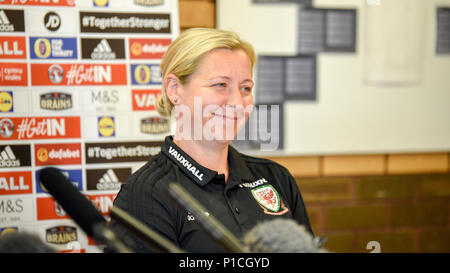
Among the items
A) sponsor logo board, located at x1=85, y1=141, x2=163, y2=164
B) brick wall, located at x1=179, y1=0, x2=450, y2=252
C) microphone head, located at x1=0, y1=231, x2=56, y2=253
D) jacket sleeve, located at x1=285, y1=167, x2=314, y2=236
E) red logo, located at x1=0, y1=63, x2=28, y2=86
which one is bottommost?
brick wall, located at x1=179, y1=0, x2=450, y2=252

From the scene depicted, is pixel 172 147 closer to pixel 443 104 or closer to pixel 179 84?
pixel 179 84

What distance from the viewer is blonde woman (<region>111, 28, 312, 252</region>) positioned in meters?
0.83

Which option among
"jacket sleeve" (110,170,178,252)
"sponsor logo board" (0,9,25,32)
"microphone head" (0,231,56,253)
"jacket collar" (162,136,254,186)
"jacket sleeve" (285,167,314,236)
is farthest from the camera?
"sponsor logo board" (0,9,25,32)

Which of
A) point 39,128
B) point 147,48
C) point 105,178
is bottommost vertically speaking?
point 105,178

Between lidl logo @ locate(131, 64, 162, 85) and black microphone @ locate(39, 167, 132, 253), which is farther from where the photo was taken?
lidl logo @ locate(131, 64, 162, 85)

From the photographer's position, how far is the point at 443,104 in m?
2.00

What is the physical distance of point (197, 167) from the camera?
0.92 metres

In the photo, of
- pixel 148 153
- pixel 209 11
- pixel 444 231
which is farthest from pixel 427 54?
pixel 148 153

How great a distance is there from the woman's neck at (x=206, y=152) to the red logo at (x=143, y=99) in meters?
0.56

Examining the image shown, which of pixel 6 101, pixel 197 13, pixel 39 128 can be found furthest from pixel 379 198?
pixel 6 101

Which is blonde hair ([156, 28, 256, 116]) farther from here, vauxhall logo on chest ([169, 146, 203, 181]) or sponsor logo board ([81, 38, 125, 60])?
sponsor logo board ([81, 38, 125, 60])

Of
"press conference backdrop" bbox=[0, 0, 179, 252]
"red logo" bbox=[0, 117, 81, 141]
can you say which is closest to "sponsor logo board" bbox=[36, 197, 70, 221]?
"press conference backdrop" bbox=[0, 0, 179, 252]

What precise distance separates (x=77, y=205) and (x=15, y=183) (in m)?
1.14

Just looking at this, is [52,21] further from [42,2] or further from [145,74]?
[145,74]
